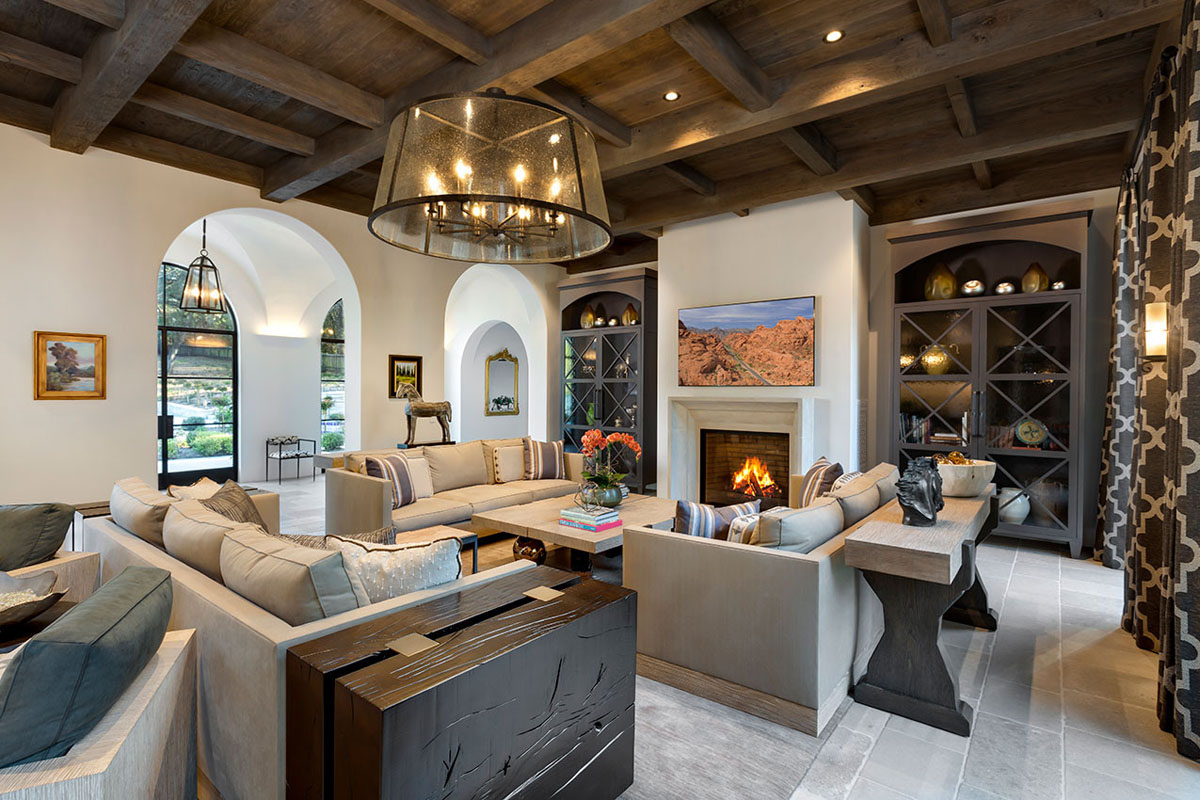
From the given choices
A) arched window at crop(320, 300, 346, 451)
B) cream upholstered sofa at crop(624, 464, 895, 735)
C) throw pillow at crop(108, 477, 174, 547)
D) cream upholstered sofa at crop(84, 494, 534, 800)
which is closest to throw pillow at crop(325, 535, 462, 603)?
cream upholstered sofa at crop(84, 494, 534, 800)

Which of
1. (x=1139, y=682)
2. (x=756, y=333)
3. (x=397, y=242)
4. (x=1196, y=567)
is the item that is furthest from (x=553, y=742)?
(x=756, y=333)

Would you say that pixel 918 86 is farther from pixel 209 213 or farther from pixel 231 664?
pixel 209 213

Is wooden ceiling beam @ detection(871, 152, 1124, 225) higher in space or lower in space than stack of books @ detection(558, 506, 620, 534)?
higher

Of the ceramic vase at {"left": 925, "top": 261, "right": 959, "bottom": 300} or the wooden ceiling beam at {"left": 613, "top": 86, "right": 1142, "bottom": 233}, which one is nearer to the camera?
the wooden ceiling beam at {"left": 613, "top": 86, "right": 1142, "bottom": 233}

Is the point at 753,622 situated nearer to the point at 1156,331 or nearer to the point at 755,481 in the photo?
the point at 1156,331

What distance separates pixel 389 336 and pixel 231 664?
4585 mm

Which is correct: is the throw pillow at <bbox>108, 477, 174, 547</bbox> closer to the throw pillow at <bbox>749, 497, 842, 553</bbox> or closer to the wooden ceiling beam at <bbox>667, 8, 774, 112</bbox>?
the throw pillow at <bbox>749, 497, 842, 553</bbox>

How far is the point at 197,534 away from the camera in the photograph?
1.92 m

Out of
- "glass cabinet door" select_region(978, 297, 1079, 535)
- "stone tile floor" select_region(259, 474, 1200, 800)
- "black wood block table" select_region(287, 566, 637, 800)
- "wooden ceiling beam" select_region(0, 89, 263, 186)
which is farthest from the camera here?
"glass cabinet door" select_region(978, 297, 1079, 535)

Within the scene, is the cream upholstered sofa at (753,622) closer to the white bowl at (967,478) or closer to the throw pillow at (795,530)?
the throw pillow at (795,530)

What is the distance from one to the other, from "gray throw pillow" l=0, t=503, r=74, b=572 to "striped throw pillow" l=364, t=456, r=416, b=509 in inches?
73.6

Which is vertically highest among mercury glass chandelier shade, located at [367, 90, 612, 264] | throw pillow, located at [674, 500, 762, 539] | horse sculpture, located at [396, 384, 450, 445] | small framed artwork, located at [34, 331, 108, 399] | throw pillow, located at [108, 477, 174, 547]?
mercury glass chandelier shade, located at [367, 90, 612, 264]

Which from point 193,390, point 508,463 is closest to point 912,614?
point 508,463

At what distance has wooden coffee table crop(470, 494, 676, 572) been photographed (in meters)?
3.29
